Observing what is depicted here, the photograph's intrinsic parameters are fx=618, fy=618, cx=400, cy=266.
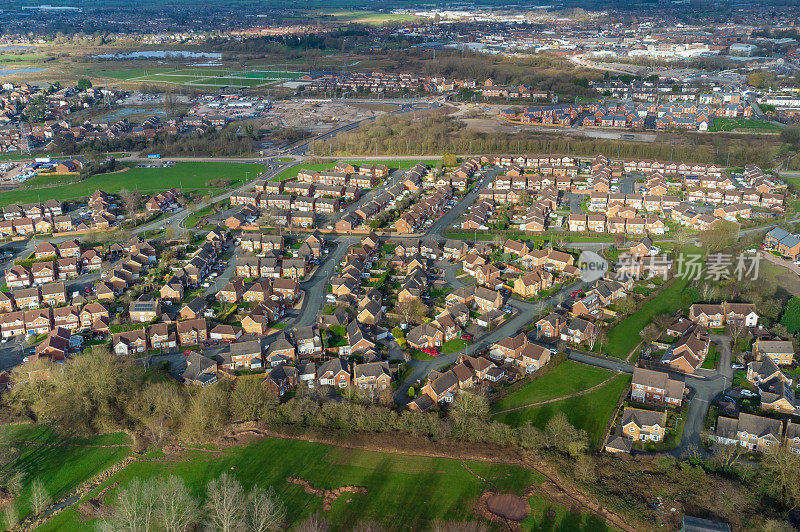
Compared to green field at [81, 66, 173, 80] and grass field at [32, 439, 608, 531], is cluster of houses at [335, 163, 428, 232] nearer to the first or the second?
grass field at [32, 439, 608, 531]

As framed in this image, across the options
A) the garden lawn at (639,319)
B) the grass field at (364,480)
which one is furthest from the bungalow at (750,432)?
the grass field at (364,480)

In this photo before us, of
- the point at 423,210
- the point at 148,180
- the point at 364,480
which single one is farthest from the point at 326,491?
the point at 148,180

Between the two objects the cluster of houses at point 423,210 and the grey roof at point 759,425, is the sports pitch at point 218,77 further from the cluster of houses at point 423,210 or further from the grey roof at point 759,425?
the grey roof at point 759,425

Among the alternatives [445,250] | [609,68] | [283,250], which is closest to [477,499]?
[445,250]

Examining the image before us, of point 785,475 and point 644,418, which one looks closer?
point 785,475

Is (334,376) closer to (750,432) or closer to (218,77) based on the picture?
(750,432)

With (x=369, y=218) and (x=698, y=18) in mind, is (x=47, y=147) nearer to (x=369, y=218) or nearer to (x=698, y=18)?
(x=369, y=218)
